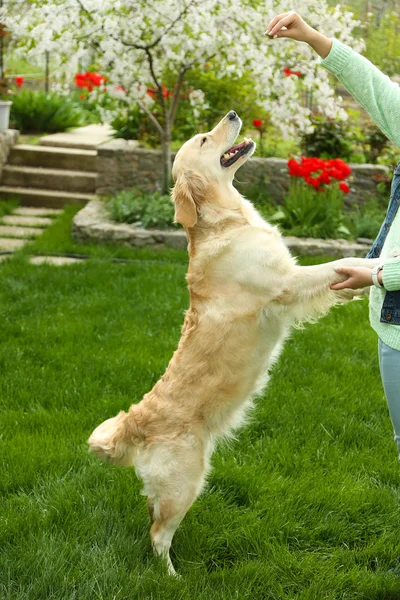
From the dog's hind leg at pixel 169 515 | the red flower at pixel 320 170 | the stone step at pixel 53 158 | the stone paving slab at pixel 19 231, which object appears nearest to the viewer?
the dog's hind leg at pixel 169 515

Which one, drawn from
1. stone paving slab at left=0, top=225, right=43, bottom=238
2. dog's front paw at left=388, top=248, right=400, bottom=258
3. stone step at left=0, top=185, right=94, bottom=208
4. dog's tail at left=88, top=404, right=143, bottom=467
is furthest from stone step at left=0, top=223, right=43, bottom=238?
dog's front paw at left=388, top=248, right=400, bottom=258

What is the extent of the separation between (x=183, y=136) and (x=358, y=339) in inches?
212

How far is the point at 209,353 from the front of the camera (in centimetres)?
338

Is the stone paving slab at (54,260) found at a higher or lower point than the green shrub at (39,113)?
lower

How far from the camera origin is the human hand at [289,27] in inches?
122

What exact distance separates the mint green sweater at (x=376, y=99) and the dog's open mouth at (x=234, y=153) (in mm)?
719

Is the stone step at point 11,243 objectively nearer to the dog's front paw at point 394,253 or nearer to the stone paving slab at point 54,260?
the stone paving slab at point 54,260

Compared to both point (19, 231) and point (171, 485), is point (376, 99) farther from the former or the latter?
point (19, 231)

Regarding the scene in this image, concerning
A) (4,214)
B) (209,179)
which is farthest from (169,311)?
(4,214)

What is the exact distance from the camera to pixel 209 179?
369 cm

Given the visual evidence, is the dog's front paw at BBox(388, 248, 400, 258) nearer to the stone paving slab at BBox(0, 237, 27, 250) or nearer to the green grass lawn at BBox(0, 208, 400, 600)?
the green grass lawn at BBox(0, 208, 400, 600)

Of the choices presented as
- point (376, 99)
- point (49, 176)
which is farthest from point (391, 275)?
point (49, 176)

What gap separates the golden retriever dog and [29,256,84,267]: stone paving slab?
177 inches

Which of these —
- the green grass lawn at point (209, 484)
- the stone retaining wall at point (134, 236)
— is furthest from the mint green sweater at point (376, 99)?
the stone retaining wall at point (134, 236)
